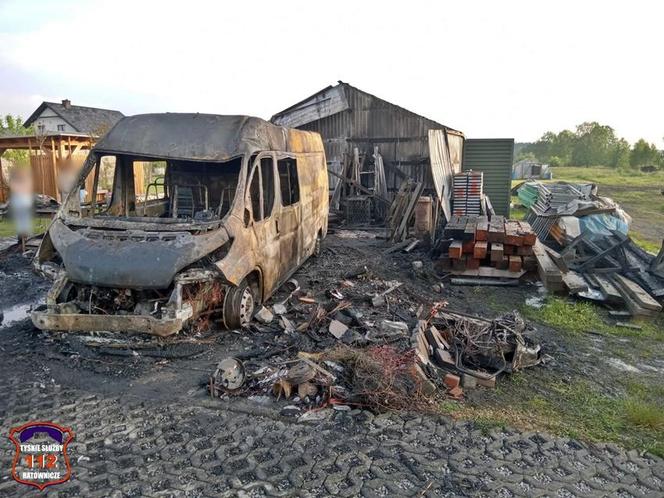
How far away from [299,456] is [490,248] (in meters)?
5.79

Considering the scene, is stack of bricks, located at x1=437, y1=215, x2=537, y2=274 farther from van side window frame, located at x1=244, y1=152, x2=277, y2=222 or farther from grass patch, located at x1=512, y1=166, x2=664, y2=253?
grass patch, located at x1=512, y1=166, x2=664, y2=253

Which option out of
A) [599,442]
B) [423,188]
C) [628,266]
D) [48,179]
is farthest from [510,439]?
[48,179]

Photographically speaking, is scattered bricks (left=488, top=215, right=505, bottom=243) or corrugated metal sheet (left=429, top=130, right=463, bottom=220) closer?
scattered bricks (left=488, top=215, right=505, bottom=243)

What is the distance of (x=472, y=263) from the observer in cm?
796

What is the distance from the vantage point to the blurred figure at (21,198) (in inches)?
528

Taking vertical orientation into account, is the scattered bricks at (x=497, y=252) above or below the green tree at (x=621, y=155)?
below

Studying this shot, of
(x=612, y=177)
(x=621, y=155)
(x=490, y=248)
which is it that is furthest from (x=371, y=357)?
(x=621, y=155)

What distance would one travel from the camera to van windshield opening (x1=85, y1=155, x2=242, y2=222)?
652 cm

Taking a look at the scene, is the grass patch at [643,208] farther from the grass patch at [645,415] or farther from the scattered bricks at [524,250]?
the grass patch at [645,415]

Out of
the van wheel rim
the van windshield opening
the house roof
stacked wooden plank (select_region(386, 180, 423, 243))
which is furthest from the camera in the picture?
the house roof

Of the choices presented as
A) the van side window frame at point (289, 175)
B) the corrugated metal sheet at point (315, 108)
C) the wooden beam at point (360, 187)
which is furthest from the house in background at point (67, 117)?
the van side window frame at point (289, 175)

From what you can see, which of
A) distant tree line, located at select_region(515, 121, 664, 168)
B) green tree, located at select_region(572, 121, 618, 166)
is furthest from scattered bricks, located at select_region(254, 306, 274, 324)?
green tree, located at select_region(572, 121, 618, 166)

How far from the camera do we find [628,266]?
25.4ft

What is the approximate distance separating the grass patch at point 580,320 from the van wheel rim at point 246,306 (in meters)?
3.94
